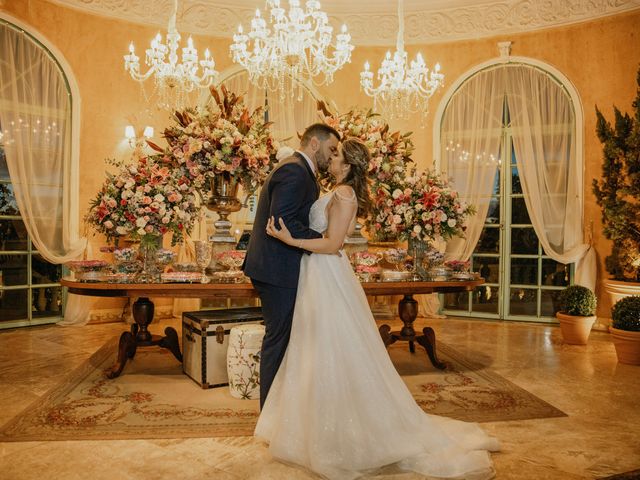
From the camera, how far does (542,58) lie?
6.91 meters

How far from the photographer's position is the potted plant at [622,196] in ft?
18.1

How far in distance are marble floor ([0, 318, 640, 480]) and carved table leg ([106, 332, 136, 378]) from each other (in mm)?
440

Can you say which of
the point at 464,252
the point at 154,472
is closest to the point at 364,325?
the point at 154,472

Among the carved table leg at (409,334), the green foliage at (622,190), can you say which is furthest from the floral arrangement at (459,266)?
the green foliage at (622,190)

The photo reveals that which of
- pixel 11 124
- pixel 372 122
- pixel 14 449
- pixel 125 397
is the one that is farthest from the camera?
pixel 11 124

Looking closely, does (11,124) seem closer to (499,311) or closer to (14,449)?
(14,449)

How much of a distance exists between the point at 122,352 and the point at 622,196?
521 centimetres

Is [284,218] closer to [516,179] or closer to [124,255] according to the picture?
[124,255]

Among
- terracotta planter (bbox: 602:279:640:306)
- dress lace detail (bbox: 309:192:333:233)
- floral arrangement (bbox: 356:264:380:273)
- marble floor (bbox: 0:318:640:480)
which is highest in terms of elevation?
dress lace detail (bbox: 309:192:333:233)

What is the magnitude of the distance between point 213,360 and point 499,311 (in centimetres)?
464

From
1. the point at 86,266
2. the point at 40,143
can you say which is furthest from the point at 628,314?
the point at 40,143

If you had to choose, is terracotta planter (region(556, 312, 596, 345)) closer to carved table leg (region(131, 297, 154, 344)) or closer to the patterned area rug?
the patterned area rug

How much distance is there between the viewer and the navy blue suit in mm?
2770

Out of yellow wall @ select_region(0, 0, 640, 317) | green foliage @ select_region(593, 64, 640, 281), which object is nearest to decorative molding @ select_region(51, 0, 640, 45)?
yellow wall @ select_region(0, 0, 640, 317)
